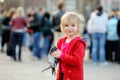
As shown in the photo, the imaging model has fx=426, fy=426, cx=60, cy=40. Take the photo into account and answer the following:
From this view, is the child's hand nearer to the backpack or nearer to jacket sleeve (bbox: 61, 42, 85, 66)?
jacket sleeve (bbox: 61, 42, 85, 66)

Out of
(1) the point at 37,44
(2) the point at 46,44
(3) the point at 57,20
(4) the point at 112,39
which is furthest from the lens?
(2) the point at 46,44

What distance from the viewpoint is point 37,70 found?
463 inches

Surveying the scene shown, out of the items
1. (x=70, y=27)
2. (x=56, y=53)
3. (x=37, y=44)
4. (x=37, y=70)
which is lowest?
(x=37, y=70)

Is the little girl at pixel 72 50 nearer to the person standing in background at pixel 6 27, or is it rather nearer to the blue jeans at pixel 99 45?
the blue jeans at pixel 99 45

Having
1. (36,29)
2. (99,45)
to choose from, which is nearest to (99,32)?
(99,45)

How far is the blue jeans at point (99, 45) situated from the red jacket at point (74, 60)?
8159 mm

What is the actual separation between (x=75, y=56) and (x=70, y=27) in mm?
329

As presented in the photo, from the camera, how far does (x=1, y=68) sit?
12.2 meters

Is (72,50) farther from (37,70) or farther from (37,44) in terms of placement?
(37,44)

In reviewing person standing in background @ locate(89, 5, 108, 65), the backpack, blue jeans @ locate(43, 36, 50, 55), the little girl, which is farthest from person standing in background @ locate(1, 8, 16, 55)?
the little girl

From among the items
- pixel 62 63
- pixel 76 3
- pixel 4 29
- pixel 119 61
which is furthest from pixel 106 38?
pixel 76 3

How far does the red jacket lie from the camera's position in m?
4.66

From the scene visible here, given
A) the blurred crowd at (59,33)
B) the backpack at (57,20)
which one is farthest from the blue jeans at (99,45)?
the backpack at (57,20)

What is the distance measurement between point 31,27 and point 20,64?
170 cm
